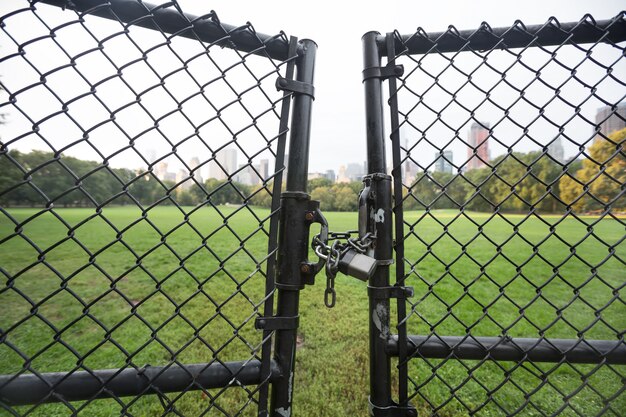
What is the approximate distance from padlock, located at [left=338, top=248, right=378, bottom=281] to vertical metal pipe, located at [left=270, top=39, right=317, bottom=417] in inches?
7.0

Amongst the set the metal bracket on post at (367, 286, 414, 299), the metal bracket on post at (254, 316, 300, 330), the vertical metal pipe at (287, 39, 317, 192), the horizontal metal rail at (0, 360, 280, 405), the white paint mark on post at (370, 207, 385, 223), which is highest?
the vertical metal pipe at (287, 39, 317, 192)

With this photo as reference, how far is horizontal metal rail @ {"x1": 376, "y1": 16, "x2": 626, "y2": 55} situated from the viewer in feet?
4.10

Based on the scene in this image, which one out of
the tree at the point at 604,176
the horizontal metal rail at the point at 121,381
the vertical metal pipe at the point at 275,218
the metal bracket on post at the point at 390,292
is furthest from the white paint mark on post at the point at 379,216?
the tree at the point at 604,176

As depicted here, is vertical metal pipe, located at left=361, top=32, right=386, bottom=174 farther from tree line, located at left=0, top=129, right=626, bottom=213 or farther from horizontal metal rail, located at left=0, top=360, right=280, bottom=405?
horizontal metal rail, located at left=0, top=360, right=280, bottom=405

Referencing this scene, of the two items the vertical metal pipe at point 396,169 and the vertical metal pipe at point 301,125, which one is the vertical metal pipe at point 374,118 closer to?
the vertical metal pipe at point 396,169

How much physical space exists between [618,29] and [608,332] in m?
4.94

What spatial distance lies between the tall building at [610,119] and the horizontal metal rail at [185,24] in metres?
1.53

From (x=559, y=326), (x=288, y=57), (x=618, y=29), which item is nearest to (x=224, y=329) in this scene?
(x=288, y=57)

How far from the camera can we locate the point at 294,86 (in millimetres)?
1151

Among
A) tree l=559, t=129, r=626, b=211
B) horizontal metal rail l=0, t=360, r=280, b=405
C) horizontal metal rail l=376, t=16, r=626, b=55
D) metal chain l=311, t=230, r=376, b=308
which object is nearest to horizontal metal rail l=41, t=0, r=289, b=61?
horizontal metal rail l=376, t=16, r=626, b=55

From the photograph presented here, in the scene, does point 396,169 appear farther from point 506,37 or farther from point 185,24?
point 185,24

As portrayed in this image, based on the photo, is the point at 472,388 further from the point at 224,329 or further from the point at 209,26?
the point at 209,26

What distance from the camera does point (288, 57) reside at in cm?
117

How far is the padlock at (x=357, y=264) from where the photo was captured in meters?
0.97
